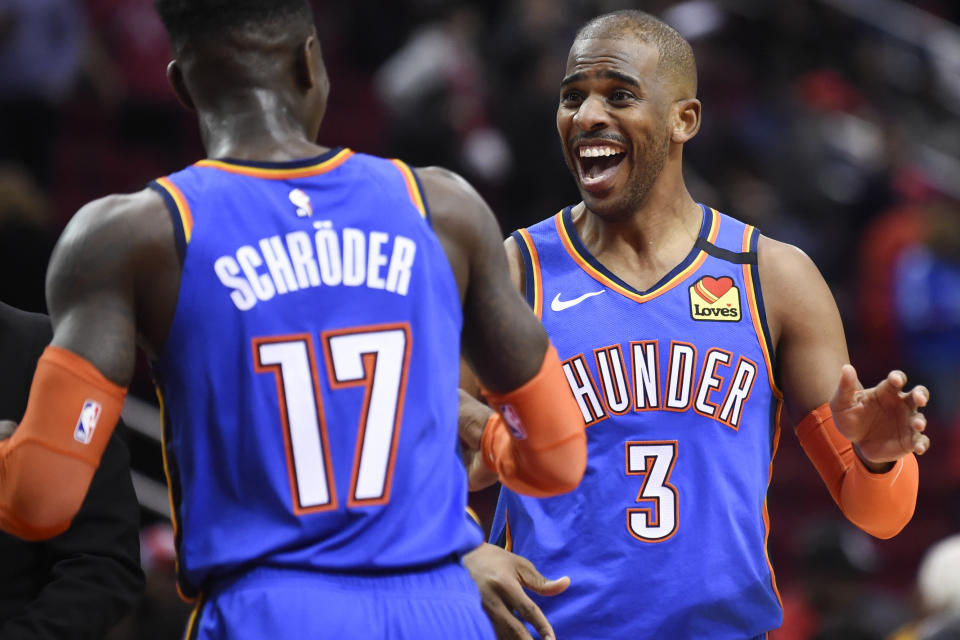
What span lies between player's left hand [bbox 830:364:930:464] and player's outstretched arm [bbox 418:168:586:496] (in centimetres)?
84

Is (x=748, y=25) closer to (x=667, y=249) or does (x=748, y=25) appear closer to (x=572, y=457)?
(x=667, y=249)

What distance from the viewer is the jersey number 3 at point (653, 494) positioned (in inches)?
166

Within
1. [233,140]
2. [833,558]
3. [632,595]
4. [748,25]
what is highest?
[748,25]

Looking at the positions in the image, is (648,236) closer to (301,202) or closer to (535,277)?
(535,277)

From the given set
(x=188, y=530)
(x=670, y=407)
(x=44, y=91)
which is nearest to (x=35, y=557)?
(x=188, y=530)

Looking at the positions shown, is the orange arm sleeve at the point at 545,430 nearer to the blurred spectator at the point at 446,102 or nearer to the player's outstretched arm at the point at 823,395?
the player's outstretched arm at the point at 823,395

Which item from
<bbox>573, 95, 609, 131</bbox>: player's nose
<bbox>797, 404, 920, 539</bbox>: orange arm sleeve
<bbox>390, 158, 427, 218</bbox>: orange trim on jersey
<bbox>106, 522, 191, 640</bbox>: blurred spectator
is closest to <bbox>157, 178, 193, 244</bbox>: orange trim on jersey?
<bbox>390, 158, 427, 218</bbox>: orange trim on jersey

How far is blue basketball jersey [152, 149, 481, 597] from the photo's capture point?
2889mm

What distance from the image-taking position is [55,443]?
9.25 ft

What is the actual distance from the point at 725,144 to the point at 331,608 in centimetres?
1096

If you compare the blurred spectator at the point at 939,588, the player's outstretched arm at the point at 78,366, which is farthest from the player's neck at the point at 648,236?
the blurred spectator at the point at 939,588

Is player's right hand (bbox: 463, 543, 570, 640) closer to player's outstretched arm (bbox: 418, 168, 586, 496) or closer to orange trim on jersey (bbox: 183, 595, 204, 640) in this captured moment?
player's outstretched arm (bbox: 418, 168, 586, 496)

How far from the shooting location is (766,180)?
13672mm

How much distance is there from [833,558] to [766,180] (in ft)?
22.6
